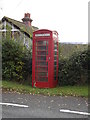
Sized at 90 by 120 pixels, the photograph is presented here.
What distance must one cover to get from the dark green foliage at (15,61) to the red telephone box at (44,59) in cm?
108

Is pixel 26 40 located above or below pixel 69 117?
above

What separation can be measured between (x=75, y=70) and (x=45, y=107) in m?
3.13

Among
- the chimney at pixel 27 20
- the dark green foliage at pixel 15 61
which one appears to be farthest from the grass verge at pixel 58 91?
the chimney at pixel 27 20

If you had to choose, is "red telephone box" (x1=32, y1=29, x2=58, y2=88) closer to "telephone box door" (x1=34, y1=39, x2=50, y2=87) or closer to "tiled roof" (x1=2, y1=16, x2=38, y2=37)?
"telephone box door" (x1=34, y1=39, x2=50, y2=87)

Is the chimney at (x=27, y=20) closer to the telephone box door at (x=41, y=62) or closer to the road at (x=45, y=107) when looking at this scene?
the telephone box door at (x=41, y=62)

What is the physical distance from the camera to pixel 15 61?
8.48m

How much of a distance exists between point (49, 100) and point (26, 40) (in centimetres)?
517

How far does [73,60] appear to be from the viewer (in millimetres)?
7500

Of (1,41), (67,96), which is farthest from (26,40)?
(67,96)

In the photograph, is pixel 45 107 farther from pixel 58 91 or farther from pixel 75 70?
pixel 75 70

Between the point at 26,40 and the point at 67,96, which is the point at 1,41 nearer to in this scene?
the point at 26,40

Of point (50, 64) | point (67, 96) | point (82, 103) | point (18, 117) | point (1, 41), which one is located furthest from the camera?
point (1, 41)

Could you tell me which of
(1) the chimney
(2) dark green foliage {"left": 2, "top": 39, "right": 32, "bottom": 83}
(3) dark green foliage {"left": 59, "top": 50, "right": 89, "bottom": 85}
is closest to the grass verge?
(3) dark green foliage {"left": 59, "top": 50, "right": 89, "bottom": 85}

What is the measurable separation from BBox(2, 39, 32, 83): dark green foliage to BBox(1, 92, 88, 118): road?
268 centimetres
